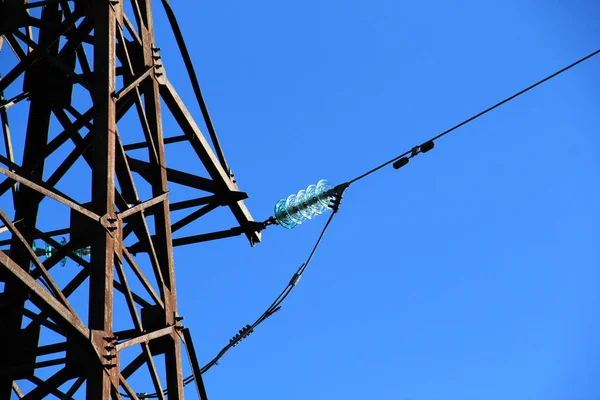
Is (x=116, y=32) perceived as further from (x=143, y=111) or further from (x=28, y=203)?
(x=28, y=203)

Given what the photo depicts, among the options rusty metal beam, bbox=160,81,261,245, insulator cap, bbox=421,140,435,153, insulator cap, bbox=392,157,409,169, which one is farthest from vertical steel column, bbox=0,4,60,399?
insulator cap, bbox=421,140,435,153

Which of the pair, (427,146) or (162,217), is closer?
(162,217)

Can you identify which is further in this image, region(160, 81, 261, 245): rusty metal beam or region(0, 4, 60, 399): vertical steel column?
region(160, 81, 261, 245): rusty metal beam

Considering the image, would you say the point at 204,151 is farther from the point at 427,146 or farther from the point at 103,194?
the point at 103,194

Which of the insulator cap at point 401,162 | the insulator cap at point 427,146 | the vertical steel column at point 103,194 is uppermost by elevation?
the insulator cap at point 427,146

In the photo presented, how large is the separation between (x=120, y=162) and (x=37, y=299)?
1989mm

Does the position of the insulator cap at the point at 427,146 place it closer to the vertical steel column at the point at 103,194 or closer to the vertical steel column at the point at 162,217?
the vertical steel column at the point at 162,217

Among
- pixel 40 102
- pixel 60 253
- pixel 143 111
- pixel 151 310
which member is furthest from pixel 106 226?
pixel 40 102

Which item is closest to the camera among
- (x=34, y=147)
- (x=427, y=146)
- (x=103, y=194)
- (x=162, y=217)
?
(x=103, y=194)

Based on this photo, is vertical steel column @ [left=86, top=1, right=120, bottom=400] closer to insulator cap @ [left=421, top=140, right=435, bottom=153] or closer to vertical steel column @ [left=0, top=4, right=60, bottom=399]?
vertical steel column @ [left=0, top=4, right=60, bottom=399]

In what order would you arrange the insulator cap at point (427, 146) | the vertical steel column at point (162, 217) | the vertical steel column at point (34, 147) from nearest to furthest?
the vertical steel column at point (162, 217) → the vertical steel column at point (34, 147) → the insulator cap at point (427, 146)

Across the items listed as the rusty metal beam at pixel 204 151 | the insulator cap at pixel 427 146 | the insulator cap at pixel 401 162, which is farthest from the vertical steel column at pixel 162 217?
the insulator cap at pixel 427 146

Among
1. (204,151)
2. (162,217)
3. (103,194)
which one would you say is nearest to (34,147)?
(162,217)

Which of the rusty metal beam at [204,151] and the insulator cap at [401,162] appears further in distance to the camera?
the insulator cap at [401,162]
